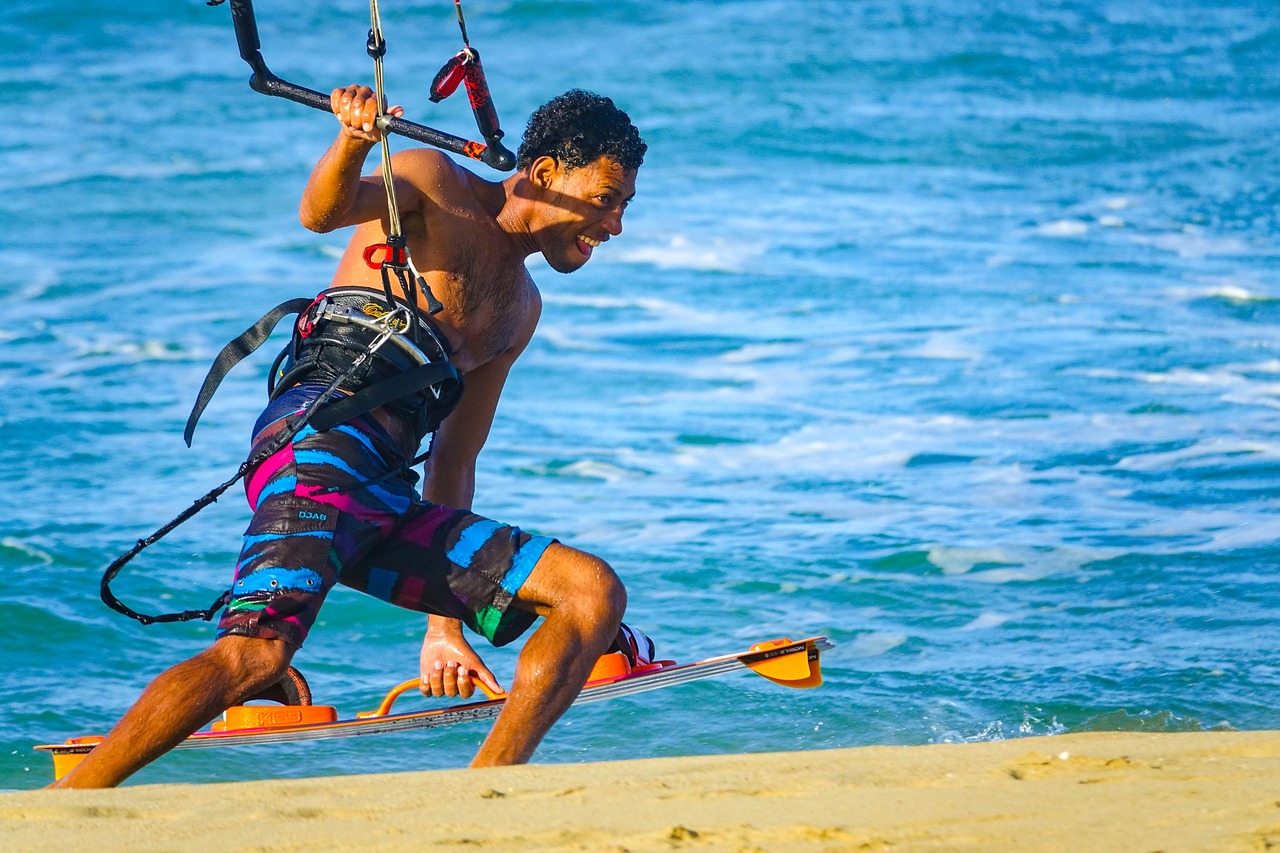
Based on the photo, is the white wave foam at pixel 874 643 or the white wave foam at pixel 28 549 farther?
the white wave foam at pixel 28 549

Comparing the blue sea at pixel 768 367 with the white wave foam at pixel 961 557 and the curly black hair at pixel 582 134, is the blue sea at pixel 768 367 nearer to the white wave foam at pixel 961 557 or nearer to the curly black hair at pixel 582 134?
the white wave foam at pixel 961 557

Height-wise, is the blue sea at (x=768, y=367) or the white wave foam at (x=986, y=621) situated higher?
the blue sea at (x=768, y=367)

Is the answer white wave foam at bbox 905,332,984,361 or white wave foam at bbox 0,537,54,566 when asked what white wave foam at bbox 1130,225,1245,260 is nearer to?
white wave foam at bbox 905,332,984,361

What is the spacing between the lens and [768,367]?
10594 millimetres

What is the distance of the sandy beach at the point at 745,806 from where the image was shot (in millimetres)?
2881

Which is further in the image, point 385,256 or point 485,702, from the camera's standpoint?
point 485,702

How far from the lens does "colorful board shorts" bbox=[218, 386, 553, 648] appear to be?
374cm

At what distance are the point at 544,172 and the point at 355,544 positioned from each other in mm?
1225

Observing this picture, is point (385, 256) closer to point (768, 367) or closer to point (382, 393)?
point (382, 393)

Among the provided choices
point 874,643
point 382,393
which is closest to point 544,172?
point 382,393

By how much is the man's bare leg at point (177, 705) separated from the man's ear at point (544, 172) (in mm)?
1536

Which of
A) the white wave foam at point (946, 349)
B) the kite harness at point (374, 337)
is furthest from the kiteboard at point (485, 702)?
the white wave foam at point (946, 349)

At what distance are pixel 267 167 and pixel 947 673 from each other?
40.3 feet

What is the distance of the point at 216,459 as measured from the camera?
8594mm
